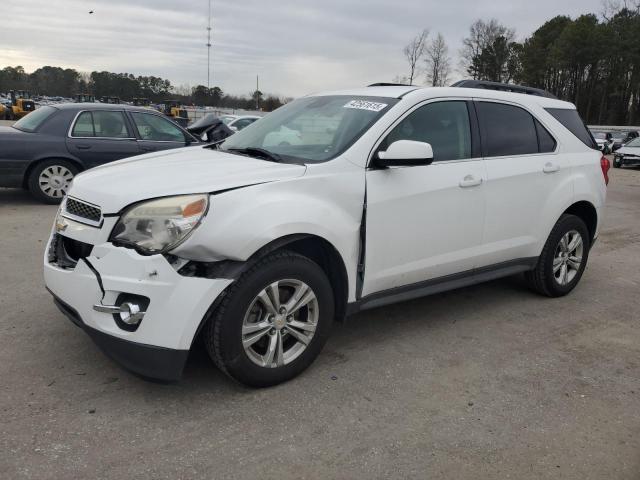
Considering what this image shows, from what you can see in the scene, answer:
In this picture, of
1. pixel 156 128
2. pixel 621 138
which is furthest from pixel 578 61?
pixel 156 128

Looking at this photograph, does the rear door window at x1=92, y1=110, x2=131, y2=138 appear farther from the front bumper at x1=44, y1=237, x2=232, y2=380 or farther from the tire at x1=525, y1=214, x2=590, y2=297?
the tire at x1=525, y1=214, x2=590, y2=297

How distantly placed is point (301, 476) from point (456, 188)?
2259 mm

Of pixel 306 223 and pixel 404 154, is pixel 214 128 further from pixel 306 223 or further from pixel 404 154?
pixel 306 223

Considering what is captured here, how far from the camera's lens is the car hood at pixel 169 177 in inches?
115

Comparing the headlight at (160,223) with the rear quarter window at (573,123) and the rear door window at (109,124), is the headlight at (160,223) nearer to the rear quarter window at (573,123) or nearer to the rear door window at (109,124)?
the rear quarter window at (573,123)

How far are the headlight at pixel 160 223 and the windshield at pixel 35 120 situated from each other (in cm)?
653

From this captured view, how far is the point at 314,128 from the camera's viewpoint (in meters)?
3.86

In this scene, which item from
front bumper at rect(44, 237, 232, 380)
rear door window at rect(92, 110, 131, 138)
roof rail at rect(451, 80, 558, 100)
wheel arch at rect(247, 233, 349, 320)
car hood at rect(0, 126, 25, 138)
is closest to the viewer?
front bumper at rect(44, 237, 232, 380)

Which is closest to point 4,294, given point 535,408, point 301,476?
point 301,476

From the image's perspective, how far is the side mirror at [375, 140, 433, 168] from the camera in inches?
133

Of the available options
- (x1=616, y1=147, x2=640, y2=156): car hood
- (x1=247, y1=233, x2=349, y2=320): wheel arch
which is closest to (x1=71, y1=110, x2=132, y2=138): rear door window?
(x1=247, y1=233, x2=349, y2=320): wheel arch

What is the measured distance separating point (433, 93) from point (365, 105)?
51cm

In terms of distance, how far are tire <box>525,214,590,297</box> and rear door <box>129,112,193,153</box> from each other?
248 inches

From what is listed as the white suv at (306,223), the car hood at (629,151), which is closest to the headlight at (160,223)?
the white suv at (306,223)
